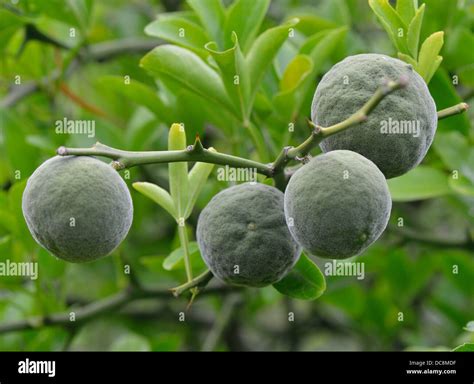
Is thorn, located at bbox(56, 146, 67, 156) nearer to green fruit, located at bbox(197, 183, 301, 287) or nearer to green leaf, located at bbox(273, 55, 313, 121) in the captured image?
green fruit, located at bbox(197, 183, 301, 287)

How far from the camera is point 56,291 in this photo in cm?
203

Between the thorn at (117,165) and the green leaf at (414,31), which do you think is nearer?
the thorn at (117,165)

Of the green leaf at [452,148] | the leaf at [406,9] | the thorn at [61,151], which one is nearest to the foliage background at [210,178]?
the green leaf at [452,148]

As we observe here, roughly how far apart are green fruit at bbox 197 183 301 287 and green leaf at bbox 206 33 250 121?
27cm

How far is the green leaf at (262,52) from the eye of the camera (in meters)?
1.29

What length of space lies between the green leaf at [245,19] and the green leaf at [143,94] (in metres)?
0.32

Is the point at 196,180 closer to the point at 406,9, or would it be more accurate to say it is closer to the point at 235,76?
the point at 235,76

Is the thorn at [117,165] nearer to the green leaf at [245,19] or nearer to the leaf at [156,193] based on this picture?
the leaf at [156,193]

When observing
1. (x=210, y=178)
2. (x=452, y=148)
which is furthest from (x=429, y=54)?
(x=210, y=178)

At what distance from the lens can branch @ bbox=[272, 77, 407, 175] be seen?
2.54 feet

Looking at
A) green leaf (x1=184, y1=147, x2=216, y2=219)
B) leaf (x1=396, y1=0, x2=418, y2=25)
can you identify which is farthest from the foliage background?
leaf (x1=396, y1=0, x2=418, y2=25)

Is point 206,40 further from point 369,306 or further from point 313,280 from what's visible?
point 369,306

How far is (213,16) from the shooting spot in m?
1.42
